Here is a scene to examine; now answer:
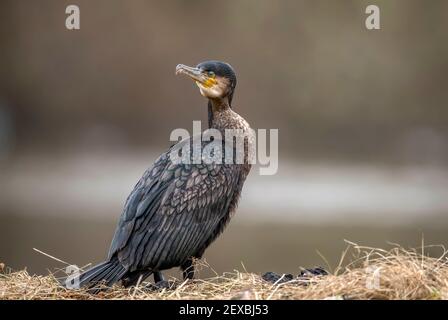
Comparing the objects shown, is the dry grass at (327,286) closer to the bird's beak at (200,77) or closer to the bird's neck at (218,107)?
the bird's neck at (218,107)

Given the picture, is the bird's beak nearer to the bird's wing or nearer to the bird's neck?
the bird's neck

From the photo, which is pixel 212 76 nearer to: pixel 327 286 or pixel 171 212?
pixel 171 212

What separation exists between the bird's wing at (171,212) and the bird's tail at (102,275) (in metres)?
0.06

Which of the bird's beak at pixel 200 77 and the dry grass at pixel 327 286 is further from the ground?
the bird's beak at pixel 200 77

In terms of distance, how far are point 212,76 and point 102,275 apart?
5.00ft

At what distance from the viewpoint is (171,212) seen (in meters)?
5.40

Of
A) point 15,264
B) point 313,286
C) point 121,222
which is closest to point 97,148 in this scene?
point 15,264

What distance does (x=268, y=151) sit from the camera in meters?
13.5

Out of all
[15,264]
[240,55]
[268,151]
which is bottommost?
[15,264]

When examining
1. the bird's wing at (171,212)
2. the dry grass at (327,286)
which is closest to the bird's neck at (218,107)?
the bird's wing at (171,212)

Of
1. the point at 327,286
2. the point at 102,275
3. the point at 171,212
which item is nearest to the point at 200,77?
the point at 171,212

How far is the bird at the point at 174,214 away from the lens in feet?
17.3
